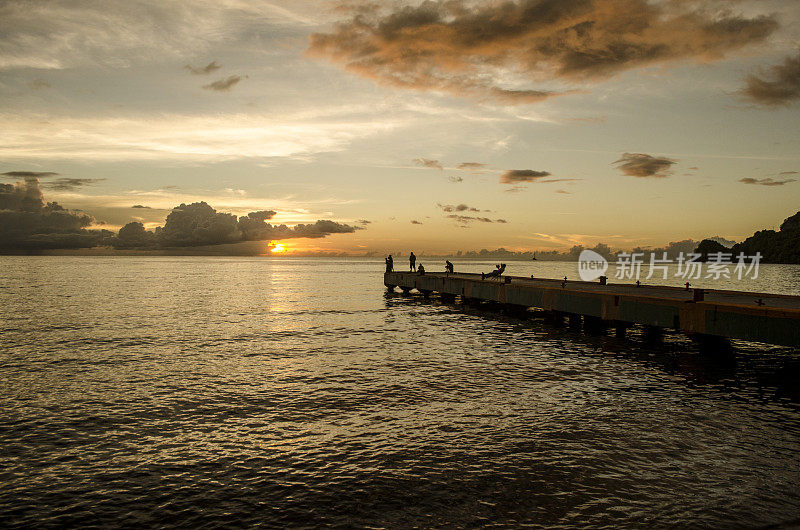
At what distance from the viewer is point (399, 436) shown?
11.7 m

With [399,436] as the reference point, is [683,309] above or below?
above

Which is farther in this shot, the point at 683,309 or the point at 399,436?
the point at 683,309

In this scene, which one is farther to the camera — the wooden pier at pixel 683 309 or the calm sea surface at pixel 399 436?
the wooden pier at pixel 683 309

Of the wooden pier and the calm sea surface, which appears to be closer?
the calm sea surface

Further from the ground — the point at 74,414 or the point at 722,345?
the point at 722,345

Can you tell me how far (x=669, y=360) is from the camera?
21641 mm

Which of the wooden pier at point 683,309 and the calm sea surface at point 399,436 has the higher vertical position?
the wooden pier at point 683,309

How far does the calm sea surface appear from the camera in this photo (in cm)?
827

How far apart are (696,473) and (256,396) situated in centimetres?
1186

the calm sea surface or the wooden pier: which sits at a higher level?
the wooden pier

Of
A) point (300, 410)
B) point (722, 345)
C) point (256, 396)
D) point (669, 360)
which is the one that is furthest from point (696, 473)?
point (722, 345)

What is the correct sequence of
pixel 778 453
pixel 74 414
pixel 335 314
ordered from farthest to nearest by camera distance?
1. pixel 335 314
2. pixel 74 414
3. pixel 778 453

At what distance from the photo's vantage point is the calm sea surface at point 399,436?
8.27m

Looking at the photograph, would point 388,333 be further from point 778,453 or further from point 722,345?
point 778,453
